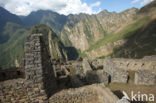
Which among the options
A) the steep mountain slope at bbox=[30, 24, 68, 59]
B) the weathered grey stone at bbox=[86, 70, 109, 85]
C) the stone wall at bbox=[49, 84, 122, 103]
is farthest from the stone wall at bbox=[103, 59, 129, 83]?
the steep mountain slope at bbox=[30, 24, 68, 59]

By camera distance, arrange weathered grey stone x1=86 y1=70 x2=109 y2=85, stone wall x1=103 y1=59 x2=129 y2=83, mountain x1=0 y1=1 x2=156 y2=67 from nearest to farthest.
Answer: weathered grey stone x1=86 y1=70 x2=109 y2=85, stone wall x1=103 y1=59 x2=129 y2=83, mountain x1=0 y1=1 x2=156 y2=67

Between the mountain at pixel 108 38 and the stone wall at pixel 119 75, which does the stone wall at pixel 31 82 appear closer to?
the stone wall at pixel 119 75

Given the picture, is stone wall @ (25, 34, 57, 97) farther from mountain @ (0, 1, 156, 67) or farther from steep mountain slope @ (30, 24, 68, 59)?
steep mountain slope @ (30, 24, 68, 59)

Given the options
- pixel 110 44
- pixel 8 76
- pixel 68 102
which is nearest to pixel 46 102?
pixel 68 102

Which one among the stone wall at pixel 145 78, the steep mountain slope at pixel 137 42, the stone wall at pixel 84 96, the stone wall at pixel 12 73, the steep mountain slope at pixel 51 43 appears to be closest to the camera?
the stone wall at pixel 84 96

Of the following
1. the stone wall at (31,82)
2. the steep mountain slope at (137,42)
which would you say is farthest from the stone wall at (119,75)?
the steep mountain slope at (137,42)

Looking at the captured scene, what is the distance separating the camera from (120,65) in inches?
606

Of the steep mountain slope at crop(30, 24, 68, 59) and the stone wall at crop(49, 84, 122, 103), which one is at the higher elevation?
the steep mountain slope at crop(30, 24, 68, 59)

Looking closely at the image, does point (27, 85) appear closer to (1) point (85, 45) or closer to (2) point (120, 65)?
(2) point (120, 65)

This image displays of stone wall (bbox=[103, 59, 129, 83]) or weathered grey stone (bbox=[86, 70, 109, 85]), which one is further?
stone wall (bbox=[103, 59, 129, 83])

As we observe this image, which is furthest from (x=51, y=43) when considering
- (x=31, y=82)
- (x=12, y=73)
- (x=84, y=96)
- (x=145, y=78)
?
(x=31, y=82)

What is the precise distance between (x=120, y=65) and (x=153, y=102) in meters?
9.17

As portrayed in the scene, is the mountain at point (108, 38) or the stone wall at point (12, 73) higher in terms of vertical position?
the mountain at point (108, 38)

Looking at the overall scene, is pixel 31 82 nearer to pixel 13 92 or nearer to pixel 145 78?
pixel 13 92
